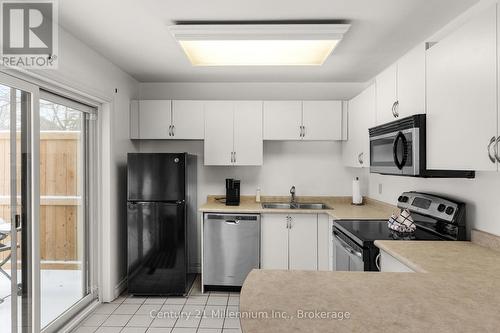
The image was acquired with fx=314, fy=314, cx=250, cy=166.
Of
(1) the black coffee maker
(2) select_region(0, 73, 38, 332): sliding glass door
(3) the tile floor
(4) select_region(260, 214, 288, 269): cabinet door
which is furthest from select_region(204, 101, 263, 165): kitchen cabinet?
(2) select_region(0, 73, 38, 332): sliding glass door

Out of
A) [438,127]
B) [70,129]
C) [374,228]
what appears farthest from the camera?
[70,129]

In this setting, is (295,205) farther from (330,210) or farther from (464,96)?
(464,96)

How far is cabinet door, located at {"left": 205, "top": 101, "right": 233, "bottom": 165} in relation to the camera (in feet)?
11.9

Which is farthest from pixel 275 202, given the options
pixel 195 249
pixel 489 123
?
pixel 489 123

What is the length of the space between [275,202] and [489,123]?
2700 millimetres

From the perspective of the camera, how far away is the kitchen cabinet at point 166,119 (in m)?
3.65

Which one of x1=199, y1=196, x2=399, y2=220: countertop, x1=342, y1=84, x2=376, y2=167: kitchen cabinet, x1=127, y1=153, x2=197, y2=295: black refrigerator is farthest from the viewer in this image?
x1=127, y1=153, x2=197, y2=295: black refrigerator

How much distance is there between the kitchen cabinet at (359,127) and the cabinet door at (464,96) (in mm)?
1008

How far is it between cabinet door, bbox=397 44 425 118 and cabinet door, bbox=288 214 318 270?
1547mm

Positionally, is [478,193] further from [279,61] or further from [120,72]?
[120,72]

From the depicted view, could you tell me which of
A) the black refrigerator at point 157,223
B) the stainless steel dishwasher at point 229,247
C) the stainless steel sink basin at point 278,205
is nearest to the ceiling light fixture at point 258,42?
the black refrigerator at point 157,223

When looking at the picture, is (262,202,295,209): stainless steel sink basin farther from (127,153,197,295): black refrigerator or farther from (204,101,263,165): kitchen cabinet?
(127,153,197,295): black refrigerator

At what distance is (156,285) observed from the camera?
3.26m

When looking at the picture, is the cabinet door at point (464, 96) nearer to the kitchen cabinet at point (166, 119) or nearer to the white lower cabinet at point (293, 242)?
the white lower cabinet at point (293, 242)
